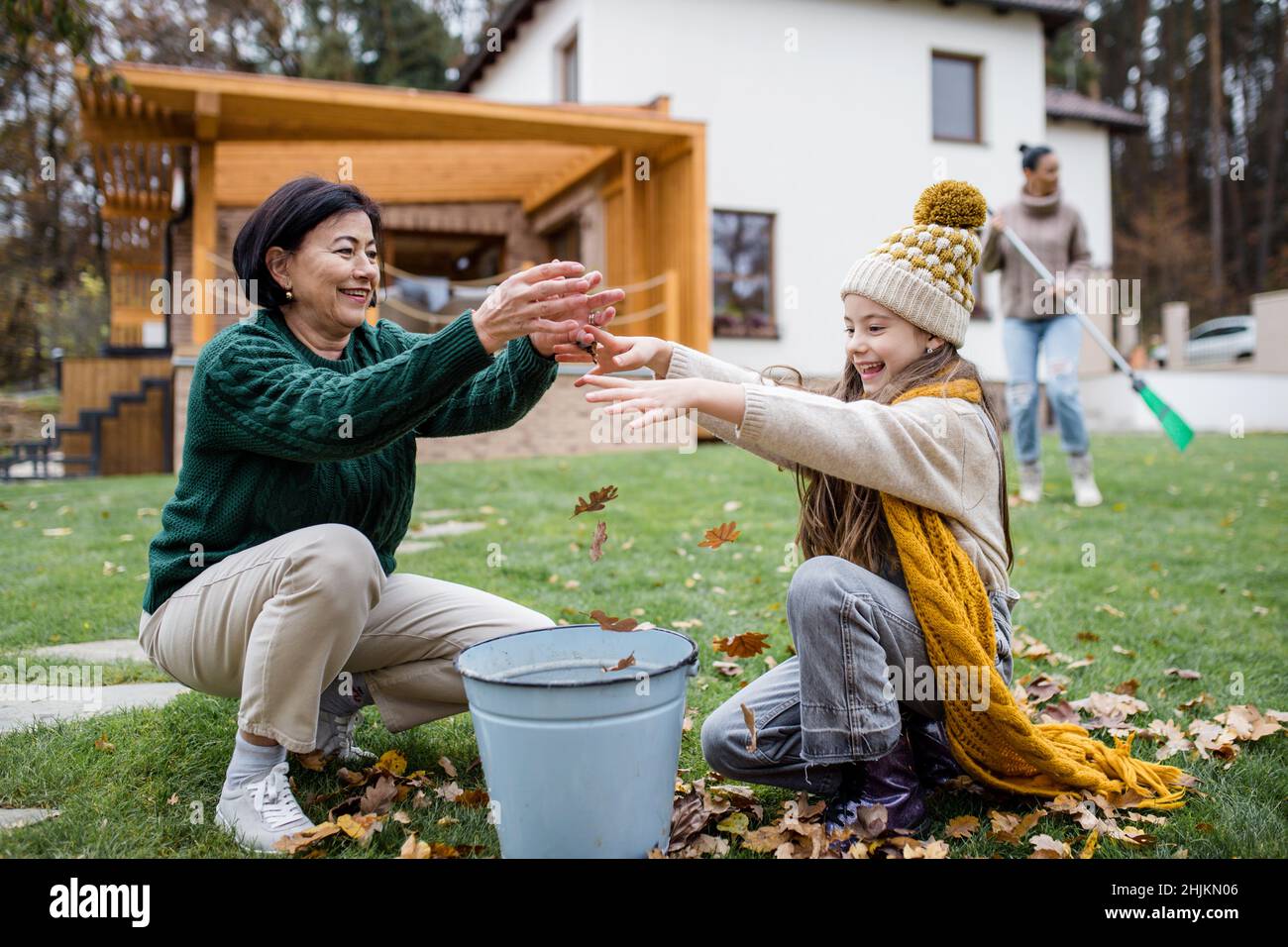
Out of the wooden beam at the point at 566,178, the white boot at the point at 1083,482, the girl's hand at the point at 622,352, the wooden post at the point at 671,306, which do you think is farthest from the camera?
the wooden beam at the point at 566,178

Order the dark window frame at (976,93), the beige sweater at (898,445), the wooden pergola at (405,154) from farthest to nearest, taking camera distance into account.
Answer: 1. the dark window frame at (976,93)
2. the wooden pergola at (405,154)
3. the beige sweater at (898,445)

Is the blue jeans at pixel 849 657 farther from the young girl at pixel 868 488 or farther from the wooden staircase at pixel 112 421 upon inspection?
the wooden staircase at pixel 112 421

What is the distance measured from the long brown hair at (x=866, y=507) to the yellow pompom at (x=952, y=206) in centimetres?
26

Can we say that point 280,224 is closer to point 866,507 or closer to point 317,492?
point 317,492

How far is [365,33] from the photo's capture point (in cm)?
1977

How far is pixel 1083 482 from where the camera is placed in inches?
231

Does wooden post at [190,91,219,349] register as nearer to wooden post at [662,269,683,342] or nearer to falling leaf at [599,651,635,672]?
wooden post at [662,269,683,342]

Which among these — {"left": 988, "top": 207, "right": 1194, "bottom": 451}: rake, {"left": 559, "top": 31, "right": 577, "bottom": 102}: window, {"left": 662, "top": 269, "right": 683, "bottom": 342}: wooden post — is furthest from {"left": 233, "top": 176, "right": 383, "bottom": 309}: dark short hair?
{"left": 559, "top": 31, "right": 577, "bottom": 102}: window

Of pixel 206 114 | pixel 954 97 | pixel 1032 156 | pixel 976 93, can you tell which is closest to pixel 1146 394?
pixel 1032 156

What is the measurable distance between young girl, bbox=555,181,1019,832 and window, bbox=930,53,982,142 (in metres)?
13.1

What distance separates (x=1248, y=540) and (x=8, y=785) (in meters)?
5.31

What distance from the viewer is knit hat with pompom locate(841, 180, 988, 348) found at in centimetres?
201

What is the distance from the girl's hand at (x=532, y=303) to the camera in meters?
1.83

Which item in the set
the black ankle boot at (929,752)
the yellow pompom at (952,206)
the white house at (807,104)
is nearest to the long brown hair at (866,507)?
the yellow pompom at (952,206)
